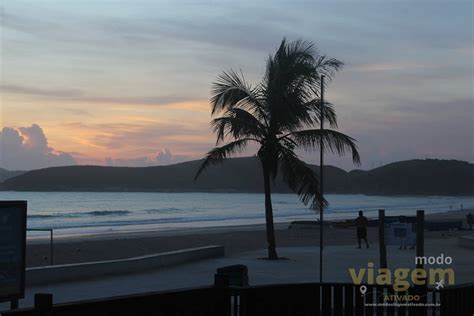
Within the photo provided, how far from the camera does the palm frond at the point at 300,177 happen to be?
69.7 feet

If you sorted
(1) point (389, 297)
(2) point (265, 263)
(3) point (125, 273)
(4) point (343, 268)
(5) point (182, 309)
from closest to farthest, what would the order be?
(5) point (182, 309) < (1) point (389, 297) < (3) point (125, 273) < (4) point (343, 268) < (2) point (265, 263)

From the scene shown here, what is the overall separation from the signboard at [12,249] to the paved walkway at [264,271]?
13.6 feet

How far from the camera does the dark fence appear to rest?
675 cm

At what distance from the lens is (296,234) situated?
3853cm

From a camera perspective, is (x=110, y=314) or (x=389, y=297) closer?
(x=110, y=314)

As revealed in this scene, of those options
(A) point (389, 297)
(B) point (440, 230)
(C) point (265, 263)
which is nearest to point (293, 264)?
(C) point (265, 263)

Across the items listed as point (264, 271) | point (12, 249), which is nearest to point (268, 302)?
point (12, 249)

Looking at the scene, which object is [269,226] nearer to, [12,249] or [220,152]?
[220,152]

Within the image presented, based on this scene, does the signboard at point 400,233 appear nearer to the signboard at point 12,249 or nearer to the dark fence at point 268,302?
the dark fence at point 268,302

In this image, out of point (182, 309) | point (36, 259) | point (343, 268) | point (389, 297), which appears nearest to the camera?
point (182, 309)

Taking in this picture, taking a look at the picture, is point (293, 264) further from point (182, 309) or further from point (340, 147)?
point (182, 309)

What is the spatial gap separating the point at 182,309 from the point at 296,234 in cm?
3135

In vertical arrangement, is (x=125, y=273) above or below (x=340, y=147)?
below

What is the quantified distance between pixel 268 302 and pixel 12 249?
10.2 ft
